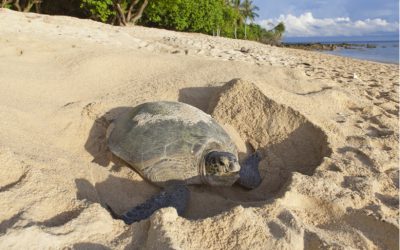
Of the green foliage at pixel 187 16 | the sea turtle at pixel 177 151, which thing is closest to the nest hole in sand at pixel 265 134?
the sea turtle at pixel 177 151

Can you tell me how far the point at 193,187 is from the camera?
2.21 m

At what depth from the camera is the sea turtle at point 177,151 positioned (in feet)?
6.91

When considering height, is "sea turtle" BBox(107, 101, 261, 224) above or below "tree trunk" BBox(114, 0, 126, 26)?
below

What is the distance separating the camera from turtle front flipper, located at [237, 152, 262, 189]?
7.28ft

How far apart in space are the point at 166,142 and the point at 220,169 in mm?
374

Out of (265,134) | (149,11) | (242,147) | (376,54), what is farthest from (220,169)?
(376,54)

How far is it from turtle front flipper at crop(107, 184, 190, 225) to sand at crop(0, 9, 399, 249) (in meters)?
0.11

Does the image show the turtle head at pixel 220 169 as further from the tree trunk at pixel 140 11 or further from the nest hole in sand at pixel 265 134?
the tree trunk at pixel 140 11

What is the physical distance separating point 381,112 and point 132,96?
7.53 feet

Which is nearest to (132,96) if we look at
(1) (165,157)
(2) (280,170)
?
(1) (165,157)

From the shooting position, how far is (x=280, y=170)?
2.48m

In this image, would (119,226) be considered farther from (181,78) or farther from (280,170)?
(181,78)

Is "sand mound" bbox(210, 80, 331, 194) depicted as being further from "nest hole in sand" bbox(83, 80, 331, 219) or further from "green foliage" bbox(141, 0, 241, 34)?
"green foliage" bbox(141, 0, 241, 34)

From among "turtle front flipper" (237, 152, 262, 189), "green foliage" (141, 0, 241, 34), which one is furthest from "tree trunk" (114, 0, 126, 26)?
"turtle front flipper" (237, 152, 262, 189)
